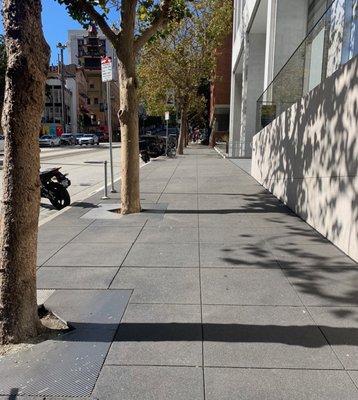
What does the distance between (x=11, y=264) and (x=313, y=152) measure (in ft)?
18.1

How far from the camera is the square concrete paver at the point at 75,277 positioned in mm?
4823

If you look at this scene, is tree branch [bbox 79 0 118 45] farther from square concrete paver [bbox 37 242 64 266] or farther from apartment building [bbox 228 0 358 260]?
square concrete paver [bbox 37 242 64 266]

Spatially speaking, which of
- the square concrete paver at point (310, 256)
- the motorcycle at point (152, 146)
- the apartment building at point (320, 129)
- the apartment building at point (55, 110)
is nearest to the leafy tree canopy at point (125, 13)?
the apartment building at point (320, 129)

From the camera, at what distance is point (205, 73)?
3116 centimetres

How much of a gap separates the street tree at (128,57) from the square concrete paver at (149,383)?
5.79 meters

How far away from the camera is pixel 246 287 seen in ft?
15.5

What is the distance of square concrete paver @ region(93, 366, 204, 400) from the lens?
2.87m

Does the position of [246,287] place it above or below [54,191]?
below

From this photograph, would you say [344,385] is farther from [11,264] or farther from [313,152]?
[313,152]

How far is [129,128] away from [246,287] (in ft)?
15.7

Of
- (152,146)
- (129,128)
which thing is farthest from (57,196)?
(152,146)

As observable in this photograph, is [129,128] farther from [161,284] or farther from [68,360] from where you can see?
[68,360]

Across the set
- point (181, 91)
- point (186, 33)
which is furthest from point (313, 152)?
point (181, 91)

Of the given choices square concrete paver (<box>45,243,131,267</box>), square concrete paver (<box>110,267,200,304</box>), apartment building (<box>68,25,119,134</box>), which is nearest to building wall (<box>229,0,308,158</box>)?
square concrete paver (<box>45,243,131,267</box>)
